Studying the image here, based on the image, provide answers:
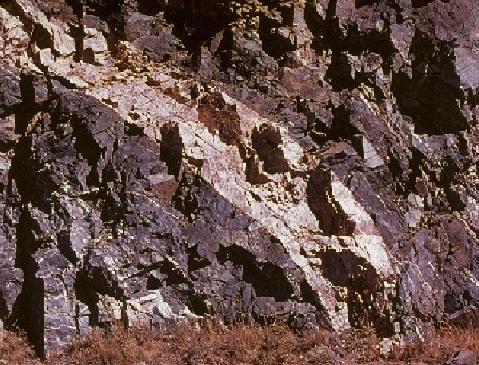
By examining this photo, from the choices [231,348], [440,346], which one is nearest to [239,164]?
[231,348]

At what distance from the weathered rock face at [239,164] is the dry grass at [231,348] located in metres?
0.19

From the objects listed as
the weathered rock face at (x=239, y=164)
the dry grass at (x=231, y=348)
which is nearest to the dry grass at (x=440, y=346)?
the dry grass at (x=231, y=348)

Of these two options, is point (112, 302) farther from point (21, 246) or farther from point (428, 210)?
point (428, 210)

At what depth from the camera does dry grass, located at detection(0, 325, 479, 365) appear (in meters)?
5.97

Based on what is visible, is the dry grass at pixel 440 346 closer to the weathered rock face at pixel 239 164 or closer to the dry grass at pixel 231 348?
the dry grass at pixel 231 348

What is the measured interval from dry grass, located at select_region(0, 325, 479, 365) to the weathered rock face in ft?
0.61

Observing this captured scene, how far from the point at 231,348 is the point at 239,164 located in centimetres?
246

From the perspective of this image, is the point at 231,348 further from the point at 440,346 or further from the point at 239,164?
the point at 440,346

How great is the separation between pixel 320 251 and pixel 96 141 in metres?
3.36

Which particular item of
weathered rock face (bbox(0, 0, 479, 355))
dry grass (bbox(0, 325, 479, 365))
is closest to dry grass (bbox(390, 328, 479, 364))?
dry grass (bbox(0, 325, 479, 365))

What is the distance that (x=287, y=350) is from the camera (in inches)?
239

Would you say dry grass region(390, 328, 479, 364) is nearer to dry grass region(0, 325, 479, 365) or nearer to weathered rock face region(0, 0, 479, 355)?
dry grass region(0, 325, 479, 365)

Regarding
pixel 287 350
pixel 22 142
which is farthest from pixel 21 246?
pixel 287 350

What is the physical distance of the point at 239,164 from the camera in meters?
6.96
